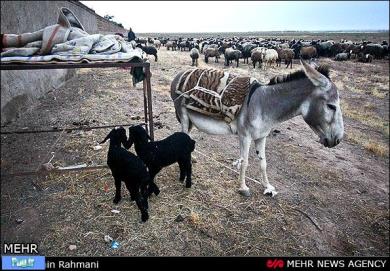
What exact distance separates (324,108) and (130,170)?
3.39 m

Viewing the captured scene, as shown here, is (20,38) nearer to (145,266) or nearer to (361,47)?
(145,266)

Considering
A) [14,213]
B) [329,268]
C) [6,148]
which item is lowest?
[329,268]

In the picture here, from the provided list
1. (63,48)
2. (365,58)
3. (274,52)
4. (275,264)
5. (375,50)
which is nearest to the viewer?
(275,264)

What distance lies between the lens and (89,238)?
176 inches

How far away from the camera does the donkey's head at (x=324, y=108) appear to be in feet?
15.4

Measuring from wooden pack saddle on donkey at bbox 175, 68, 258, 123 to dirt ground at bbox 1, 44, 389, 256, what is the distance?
1.71 meters

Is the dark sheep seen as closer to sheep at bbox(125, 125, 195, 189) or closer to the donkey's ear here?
the donkey's ear

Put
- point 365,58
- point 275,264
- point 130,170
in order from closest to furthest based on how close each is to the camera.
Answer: point 275,264 → point 130,170 → point 365,58

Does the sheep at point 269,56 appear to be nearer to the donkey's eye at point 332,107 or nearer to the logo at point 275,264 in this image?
the donkey's eye at point 332,107

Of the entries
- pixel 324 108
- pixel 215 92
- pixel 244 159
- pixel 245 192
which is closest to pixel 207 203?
pixel 245 192

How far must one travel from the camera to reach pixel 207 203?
552 cm

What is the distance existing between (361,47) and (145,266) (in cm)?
4728

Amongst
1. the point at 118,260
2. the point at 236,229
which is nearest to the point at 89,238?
the point at 118,260

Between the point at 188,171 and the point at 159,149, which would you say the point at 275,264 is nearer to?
the point at 188,171
